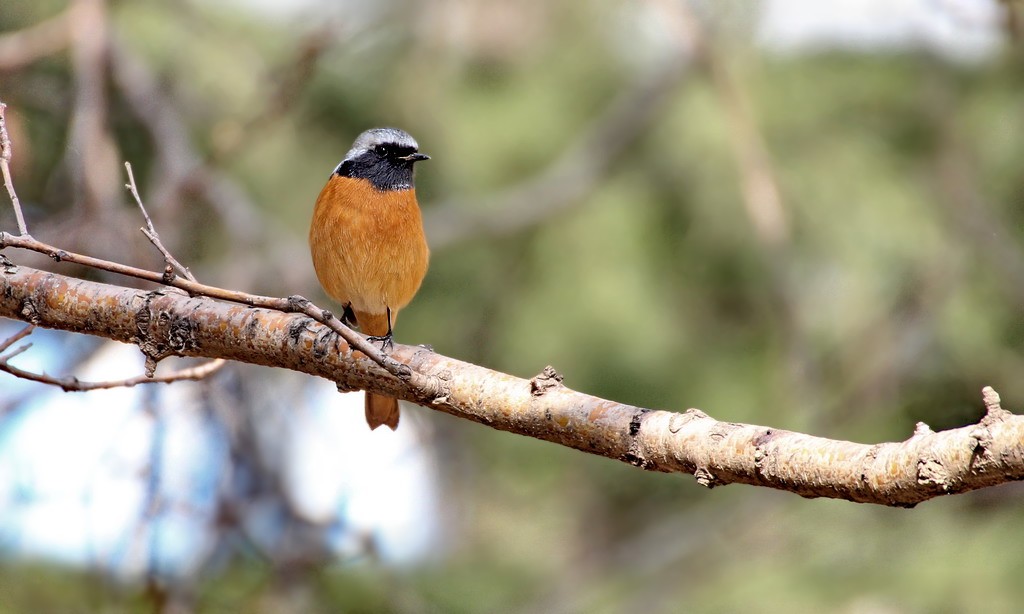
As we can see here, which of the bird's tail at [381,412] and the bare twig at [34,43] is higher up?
the bare twig at [34,43]

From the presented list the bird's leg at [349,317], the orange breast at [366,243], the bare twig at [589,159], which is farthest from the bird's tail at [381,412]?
the bare twig at [589,159]

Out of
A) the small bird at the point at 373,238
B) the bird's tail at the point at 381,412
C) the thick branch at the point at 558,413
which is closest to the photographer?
the thick branch at the point at 558,413

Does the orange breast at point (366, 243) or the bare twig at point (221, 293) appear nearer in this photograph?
the bare twig at point (221, 293)

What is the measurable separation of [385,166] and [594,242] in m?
2.94

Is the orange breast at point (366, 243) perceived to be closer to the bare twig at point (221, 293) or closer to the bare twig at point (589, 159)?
the bare twig at point (589, 159)

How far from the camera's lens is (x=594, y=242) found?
7.51 meters

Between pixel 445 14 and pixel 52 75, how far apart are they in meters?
3.02

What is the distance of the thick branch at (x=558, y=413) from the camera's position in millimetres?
1893

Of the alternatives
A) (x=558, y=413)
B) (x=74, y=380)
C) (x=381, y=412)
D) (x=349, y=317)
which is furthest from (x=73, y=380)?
(x=349, y=317)

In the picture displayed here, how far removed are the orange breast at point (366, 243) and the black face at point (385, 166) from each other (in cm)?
6

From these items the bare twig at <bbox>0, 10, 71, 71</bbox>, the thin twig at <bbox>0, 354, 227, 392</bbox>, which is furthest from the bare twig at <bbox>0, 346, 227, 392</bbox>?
the bare twig at <bbox>0, 10, 71, 71</bbox>

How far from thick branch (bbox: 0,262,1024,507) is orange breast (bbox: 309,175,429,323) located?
65.9 inches

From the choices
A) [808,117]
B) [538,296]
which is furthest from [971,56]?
[538,296]

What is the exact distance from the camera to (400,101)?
23.6 ft
